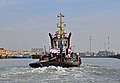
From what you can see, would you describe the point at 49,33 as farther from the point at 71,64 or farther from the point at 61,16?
the point at 71,64

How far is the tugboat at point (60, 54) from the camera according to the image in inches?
2170

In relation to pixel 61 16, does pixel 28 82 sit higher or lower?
lower

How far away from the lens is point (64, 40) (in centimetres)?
6456

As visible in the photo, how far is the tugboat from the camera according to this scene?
55.1 metres

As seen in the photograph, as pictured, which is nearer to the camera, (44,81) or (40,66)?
(44,81)

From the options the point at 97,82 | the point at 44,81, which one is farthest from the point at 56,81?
the point at 97,82

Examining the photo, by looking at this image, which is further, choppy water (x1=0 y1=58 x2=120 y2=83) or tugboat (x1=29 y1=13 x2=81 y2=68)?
tugboat (x1=29 y1=13 x2=81 y2=68)

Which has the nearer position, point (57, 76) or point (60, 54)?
Result: point (57, 76)

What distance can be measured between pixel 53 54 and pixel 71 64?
727cm

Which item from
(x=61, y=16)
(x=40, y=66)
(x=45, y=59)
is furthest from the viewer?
(x=61, y=16)

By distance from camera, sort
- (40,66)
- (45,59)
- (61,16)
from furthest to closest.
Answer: (61,16) < (45,59) < (40,66)

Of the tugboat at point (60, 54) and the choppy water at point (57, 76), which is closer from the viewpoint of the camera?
the choppy water at point (57, 76)

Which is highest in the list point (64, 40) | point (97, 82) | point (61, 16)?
point (61, 16)

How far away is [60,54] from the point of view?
59594 mm
